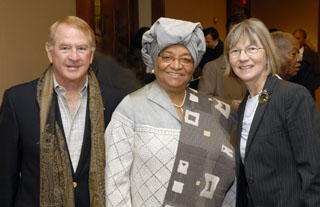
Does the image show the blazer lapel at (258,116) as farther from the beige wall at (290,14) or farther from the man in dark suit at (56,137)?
the beige wall at (290,14)

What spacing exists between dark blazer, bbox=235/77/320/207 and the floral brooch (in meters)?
0.01

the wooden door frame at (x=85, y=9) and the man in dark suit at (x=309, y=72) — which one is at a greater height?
the wooden door frame at (x=85, y=9)

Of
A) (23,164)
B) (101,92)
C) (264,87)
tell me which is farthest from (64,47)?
(264,87)

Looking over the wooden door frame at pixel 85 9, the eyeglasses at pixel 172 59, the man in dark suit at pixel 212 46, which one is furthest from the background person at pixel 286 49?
the wooden door frame at pixel 85 9

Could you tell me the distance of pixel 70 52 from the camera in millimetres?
1984

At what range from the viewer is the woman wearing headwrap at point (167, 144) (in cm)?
195

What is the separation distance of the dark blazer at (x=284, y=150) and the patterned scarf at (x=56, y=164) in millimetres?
753

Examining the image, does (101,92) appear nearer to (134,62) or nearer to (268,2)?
(134,62)

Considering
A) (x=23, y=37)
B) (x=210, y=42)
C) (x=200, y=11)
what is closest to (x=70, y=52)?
(x=23, y=37)

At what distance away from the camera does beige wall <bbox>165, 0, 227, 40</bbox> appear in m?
6.53

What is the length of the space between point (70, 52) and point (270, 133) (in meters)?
1.07

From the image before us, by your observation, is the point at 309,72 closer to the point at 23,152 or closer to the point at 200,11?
the point at 23,152

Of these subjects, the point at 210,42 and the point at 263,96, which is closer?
the point at 263,96

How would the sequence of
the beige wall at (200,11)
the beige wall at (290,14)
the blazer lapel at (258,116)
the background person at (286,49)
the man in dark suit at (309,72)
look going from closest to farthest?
the blazer lapel at (258,116)
the background person at (286,49)
the man in dark suit at (309,72)
the beige wall at (200,11)
the beige wall at (290,14)
